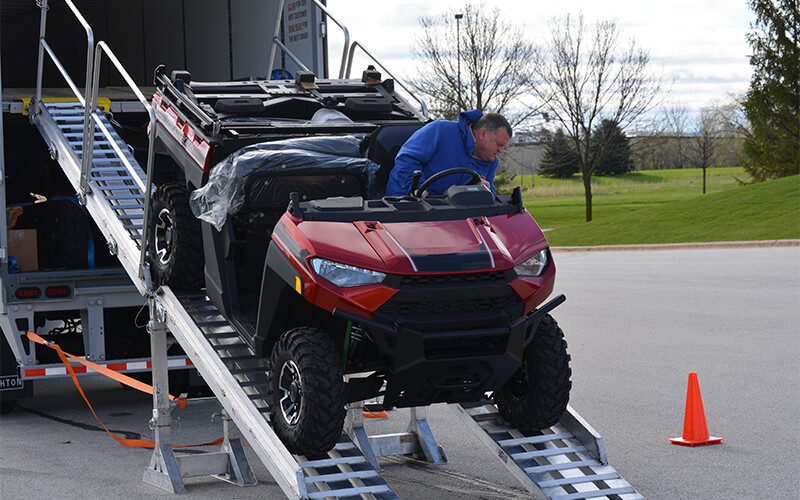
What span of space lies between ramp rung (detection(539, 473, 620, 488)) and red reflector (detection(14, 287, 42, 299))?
4.97 m

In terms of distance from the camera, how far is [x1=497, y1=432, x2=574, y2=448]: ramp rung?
5490 mm

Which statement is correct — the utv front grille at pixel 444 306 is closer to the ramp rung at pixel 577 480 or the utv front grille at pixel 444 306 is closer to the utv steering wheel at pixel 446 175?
the utv steering wheel at pixel 446 175

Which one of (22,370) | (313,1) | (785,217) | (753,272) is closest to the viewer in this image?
(22,370)

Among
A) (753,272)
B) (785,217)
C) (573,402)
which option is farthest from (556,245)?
(573,402)

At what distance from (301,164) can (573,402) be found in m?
4.14

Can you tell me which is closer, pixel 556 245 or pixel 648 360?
pixel 648 360

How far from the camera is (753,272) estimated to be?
17.6 meters

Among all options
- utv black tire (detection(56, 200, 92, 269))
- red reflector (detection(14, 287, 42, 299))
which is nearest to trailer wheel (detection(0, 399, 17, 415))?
red reflector (detection(14, 287, 42, 299))

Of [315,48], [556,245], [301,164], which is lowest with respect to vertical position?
[556,245]

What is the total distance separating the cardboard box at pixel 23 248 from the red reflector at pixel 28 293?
358mm

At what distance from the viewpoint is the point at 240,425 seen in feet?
17.9

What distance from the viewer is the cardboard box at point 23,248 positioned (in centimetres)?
862

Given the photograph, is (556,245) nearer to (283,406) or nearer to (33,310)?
(33,310)

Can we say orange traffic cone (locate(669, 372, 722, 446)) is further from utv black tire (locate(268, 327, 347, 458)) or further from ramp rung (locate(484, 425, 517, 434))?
utv black tire (locate(268, 327, 347, 458))
